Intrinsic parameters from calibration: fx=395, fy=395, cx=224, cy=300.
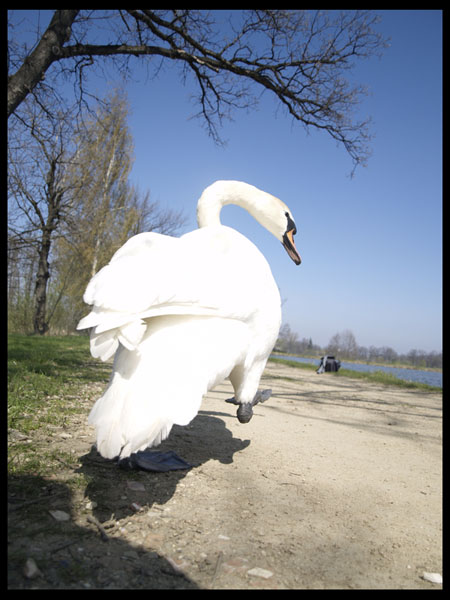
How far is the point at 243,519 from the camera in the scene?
6.70 ft

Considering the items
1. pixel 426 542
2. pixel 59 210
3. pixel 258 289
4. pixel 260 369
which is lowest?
pixel 426 542

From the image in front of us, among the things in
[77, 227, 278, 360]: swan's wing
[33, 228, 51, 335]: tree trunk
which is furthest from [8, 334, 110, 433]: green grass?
[33, 228, 51, 335]: tree trunk

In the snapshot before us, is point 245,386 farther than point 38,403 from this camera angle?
No

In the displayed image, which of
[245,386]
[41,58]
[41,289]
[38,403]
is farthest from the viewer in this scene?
[41,289]

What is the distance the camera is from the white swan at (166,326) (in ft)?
5.98

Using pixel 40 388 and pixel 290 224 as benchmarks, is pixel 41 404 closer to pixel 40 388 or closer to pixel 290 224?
pixel 40 388

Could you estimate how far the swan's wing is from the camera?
6.03 feet

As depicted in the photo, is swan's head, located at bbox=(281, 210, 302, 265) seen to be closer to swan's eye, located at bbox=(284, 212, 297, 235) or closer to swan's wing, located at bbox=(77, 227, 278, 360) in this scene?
swan's eye, located at bbox=(284, 212, 297, 235)

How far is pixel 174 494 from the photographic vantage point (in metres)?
2.31

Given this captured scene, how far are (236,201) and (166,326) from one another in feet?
7.33

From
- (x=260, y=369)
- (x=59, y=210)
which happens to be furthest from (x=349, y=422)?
(x=59, y=210)

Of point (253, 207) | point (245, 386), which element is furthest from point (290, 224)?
point (245, 386)
